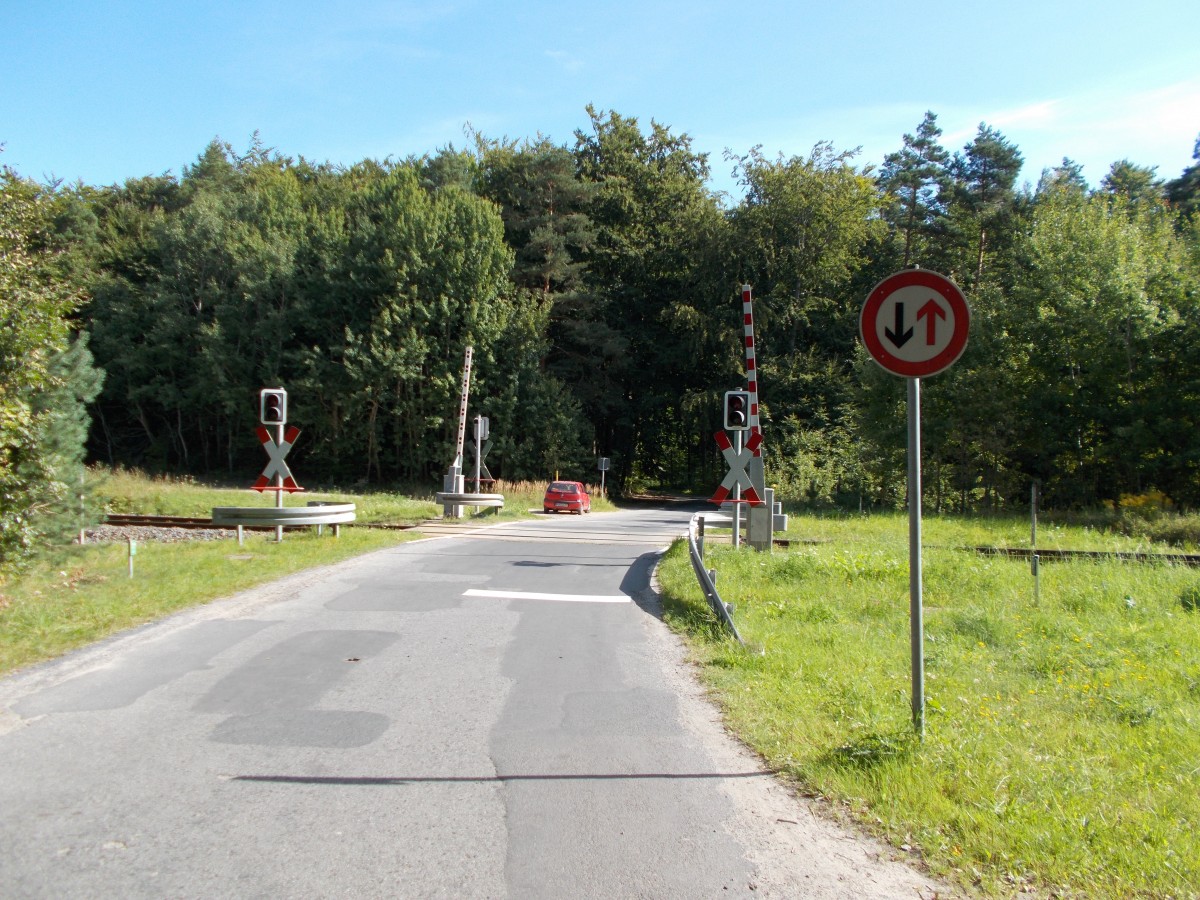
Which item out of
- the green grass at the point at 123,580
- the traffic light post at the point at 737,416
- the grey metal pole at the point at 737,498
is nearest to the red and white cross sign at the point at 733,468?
the grey metal pole at the point at 737,498

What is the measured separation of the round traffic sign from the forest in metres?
30.5

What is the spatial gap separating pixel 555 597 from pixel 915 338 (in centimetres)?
719

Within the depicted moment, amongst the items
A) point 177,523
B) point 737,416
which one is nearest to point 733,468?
point 737,416

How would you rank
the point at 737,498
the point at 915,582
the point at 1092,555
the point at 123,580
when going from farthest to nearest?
the point at 1092,555 → the point at 737,498 → the point at 123,580 → the point at 915,582

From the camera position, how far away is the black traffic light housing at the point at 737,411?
575 inches

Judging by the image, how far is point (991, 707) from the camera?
6398 mm

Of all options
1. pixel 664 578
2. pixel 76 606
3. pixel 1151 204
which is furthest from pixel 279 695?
pixel 1151 204

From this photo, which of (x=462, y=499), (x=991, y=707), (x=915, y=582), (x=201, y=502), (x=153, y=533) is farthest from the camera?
(x=201, y=502)

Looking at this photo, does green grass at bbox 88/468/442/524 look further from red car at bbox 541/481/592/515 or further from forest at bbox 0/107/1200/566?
forest at bbox 0/107/1200/566

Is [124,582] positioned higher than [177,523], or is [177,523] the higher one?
[177,523]

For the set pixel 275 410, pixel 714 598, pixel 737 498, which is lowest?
pixel 714 598

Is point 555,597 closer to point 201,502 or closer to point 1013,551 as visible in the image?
point 1013,551

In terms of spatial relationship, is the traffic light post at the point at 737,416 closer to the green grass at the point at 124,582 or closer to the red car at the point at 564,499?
the green grass at the point at 124,582

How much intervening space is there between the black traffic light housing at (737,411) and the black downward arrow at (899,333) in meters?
8.88
